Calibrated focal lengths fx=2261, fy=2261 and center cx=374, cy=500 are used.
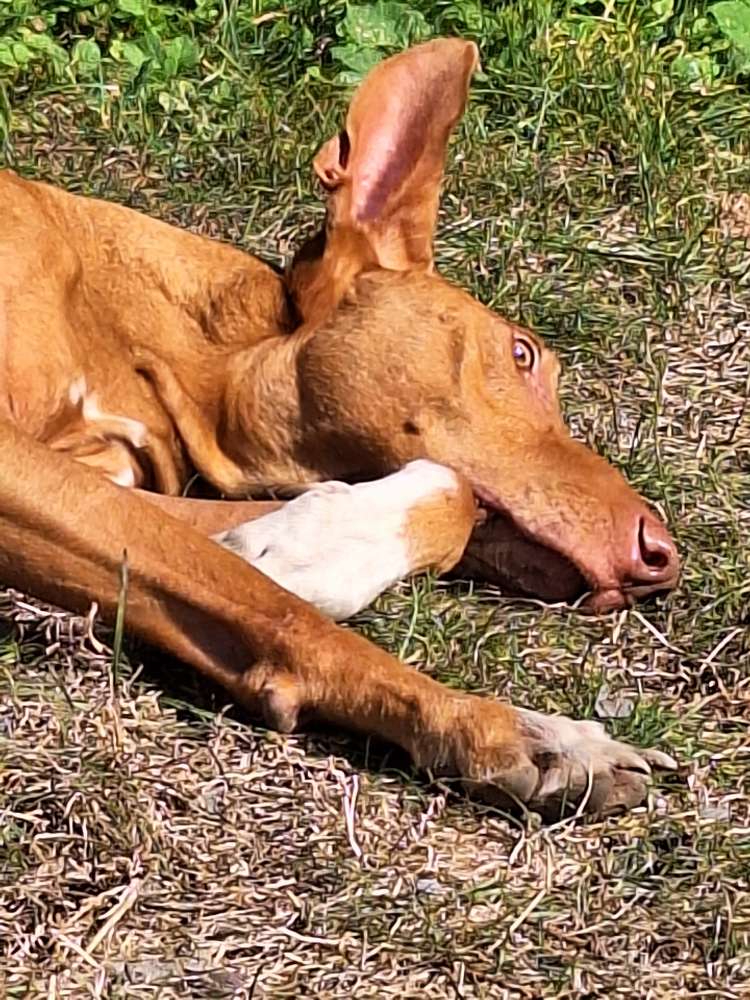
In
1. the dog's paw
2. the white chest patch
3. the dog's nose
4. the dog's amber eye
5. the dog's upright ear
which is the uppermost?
the dog's upright ear

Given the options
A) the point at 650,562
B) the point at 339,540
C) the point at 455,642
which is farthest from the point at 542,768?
the point at 650,562

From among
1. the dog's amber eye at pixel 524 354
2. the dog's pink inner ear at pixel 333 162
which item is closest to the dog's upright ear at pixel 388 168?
the dog's pink inner ear at pixel 333 162

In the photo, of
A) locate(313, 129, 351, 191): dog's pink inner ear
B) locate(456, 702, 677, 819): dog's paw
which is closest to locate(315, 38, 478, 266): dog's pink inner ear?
locate(313, 129, 351, 191): dog's pink inner ear

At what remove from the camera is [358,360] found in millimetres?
4555

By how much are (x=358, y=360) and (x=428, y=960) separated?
1586 millimetres

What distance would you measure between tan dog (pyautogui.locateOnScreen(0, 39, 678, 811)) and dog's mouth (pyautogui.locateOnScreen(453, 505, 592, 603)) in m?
0.03

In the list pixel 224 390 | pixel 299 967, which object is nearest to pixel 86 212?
pixel 224 390

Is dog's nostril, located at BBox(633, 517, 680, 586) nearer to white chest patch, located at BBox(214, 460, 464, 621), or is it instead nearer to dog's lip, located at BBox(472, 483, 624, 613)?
dog's lip, located at BBox(472, 483, 624, 613)

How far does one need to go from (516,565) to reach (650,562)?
26 centimetres

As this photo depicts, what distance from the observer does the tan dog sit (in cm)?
387

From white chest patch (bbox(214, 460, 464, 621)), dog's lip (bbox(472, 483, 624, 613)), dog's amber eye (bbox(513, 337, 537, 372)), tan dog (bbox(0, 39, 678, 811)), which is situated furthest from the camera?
dog's amber eye (bbox(513, 337, 537, 372))

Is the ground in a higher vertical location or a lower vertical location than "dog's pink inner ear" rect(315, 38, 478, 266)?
lower

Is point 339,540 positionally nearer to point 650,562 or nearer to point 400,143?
point 650,562

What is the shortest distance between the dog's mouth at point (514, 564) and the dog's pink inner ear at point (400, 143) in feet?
2.23
